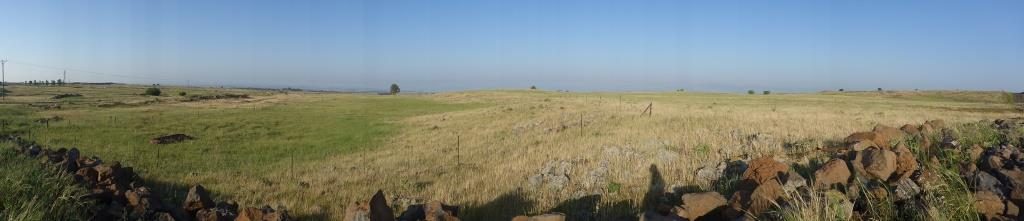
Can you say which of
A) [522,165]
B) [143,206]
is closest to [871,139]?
[522,165]

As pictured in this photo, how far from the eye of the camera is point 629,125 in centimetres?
2366

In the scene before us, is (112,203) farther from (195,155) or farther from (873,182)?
(195,155)

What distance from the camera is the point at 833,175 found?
733cm

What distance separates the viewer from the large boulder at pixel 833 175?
23.5 feet

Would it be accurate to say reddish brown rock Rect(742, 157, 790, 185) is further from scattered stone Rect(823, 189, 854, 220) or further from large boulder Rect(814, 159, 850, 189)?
scattered stone Rect(823, 189, 854, 220)

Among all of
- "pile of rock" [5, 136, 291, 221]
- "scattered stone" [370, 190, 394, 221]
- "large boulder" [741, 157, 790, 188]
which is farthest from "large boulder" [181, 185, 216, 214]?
"large boulder" [741, 157, 790, 188]

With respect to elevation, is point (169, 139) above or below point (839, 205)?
below

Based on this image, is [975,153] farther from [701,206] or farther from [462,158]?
[462,158]

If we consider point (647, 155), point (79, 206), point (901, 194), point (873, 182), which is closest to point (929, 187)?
point (901, 194)

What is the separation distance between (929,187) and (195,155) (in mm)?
23341

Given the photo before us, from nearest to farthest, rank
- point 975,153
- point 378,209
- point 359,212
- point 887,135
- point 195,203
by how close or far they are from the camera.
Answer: point 378,209 < point 359,212 < point 975,153 < point 195,203 < point 887,135

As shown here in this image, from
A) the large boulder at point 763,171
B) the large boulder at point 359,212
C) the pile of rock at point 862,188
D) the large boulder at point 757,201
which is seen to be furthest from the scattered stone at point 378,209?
the large boulder at point 763,171

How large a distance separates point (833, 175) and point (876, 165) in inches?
23.0

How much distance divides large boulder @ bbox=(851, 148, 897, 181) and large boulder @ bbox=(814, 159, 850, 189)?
17 centimetres
